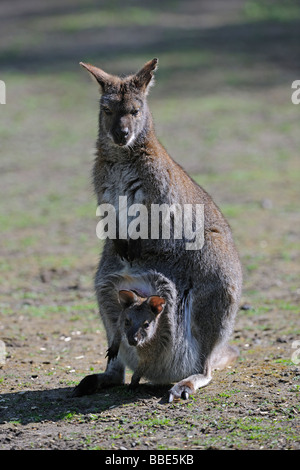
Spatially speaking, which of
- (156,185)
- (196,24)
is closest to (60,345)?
(156,185)

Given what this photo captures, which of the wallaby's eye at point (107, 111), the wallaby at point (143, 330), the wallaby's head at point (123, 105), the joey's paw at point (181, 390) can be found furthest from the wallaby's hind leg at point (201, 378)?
the wallaby's eye at point (107, 111)

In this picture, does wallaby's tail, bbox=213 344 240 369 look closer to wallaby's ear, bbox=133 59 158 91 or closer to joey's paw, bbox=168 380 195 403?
joey's paw, bbox=168 380 195 403

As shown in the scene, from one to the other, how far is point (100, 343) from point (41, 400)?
60.8 inches

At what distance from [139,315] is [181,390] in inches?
20.5

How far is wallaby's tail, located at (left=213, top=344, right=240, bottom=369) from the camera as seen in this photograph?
17.3 ft

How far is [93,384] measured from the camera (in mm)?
4766

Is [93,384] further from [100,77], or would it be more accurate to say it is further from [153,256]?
[100,77]

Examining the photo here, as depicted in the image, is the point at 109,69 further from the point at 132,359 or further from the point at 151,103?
the point at 132,359

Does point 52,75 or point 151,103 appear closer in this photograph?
point 151,103

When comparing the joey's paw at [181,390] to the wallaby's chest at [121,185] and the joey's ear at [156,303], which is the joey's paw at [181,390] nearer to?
the joey's ear at [156,303]

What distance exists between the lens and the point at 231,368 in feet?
17.8

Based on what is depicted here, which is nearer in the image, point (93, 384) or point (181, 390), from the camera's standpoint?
point (181, 390)

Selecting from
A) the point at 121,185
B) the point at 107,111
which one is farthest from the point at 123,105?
the point at 121,185

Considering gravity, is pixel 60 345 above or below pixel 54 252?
below
